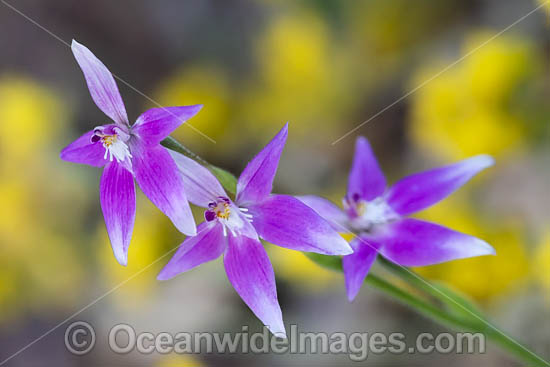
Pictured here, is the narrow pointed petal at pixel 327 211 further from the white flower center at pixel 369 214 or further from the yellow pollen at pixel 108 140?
the yellow pollen at pixel 108 140

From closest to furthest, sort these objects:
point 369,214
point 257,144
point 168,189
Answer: point 168,189 < point 369,214 < point 257,144

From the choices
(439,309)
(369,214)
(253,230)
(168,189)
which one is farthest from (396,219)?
(168,189)

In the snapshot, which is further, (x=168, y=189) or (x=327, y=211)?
(x=327, y=211)

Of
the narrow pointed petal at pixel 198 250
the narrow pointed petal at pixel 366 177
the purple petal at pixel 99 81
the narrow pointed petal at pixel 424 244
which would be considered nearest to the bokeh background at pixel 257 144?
the narrow pointed petal at pixel 366 177

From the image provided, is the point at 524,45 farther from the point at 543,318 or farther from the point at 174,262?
the point at 174,262

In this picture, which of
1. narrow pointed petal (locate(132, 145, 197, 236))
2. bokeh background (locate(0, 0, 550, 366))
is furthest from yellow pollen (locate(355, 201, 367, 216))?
bokeh background (locate(0, 0, 550, 366))

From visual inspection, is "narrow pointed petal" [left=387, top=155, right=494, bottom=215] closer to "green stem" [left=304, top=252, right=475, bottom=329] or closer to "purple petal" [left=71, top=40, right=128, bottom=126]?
"green stem" [left=304, top=252, right=475, bottom=329]

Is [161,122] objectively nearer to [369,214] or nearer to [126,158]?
[126,158]
